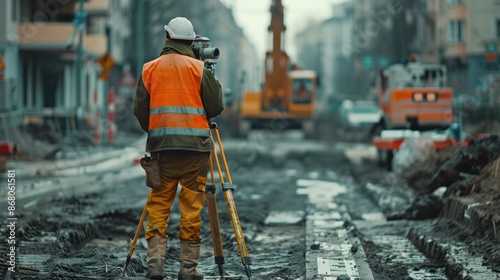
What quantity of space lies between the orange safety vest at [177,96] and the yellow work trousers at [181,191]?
0.21 m

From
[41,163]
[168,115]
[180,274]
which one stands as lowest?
[41,163]

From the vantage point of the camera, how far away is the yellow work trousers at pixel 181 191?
25.9ft

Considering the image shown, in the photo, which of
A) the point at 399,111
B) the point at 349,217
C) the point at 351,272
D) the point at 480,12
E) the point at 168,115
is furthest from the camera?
the point at 480,12

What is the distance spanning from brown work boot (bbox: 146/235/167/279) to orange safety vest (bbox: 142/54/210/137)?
2.75ft

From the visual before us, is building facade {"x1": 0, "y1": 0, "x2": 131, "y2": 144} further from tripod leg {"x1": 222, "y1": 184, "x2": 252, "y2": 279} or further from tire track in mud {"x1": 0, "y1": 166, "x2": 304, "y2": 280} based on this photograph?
tripod leg {"x1": 222, "y1": 184, "x2": 252, "y2": 279}

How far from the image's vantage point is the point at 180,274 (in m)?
7.92

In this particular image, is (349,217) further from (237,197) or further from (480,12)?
(480,12)

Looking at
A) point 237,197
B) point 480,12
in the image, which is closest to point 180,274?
point 237,197

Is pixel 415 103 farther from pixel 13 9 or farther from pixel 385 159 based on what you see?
pixel 13 9

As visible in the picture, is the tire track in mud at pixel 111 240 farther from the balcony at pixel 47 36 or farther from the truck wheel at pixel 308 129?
the balcony at pixel 47 36

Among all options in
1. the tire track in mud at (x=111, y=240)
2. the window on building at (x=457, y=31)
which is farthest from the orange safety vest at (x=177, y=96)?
the window on building at (x=457, y=31)

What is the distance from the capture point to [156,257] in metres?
7.86

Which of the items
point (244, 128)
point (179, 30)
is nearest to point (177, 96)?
point (179, 30)

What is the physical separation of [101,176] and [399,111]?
7.81m
